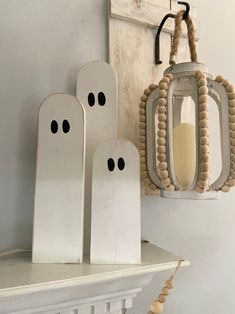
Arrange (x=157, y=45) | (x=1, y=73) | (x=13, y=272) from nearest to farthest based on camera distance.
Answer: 1. (x=13, y=272)
2. (x=1, y=73)
3. (x=157, y=45)

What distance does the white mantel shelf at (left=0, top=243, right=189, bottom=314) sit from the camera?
1.54 ft

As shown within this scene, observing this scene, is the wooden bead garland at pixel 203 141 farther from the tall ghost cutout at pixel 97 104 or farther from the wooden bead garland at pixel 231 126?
the tall ghost cutout at pixel 97 104

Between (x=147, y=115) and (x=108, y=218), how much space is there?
0.23m

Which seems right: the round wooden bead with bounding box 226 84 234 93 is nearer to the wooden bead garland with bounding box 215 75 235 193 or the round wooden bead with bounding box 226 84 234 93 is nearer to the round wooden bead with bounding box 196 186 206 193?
the wooden bead garland with bounding box 215 75 235 193

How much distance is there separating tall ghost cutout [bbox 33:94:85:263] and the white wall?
0.07 m

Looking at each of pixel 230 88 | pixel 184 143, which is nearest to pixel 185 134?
pixel 184 143

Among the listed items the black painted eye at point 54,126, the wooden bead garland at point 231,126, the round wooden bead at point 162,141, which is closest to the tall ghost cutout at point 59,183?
the black painted eye at point 54,126

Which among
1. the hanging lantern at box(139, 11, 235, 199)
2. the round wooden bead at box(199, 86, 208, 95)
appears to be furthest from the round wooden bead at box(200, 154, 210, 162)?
the round wooden bead at box(199, 86, 208, 95)

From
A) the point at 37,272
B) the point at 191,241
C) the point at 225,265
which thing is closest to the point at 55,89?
the point at 37,272

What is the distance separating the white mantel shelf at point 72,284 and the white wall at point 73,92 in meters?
0.11

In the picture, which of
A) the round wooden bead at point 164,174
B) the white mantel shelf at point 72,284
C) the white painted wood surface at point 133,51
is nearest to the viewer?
the white mantel shelf at point 72,284

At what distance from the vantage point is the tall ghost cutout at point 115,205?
566 millimetres

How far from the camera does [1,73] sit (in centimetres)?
62

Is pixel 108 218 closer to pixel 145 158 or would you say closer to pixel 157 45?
pixel 145 158
